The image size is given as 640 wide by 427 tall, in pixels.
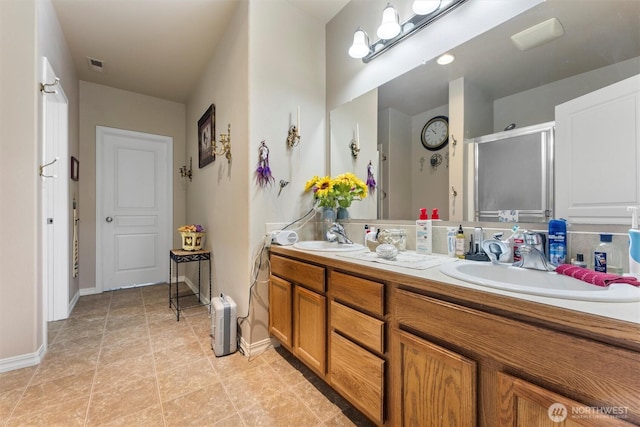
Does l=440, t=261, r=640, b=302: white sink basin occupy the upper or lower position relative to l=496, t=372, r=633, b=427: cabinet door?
upper

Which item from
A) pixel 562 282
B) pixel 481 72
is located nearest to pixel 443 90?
pixel 481 72

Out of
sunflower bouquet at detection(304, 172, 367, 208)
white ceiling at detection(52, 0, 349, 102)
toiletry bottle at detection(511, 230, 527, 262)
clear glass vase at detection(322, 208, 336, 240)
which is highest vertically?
white ceiling at detection(52, 0, 349, 102)

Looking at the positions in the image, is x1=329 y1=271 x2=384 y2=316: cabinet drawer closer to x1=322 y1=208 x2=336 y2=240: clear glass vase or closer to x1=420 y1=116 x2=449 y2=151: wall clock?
Answer: x1=322 y1=208 x2=336 y2=240: clear glass vase

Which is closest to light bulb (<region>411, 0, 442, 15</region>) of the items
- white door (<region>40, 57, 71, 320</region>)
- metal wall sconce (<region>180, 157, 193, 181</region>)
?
white door (<region>40, 57, 71, 320</region>)

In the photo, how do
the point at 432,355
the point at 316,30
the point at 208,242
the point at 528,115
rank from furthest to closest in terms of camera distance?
1. the point at 208,242
2. the point at 316,30
3. the point at 528,115
4. the point at 432,355

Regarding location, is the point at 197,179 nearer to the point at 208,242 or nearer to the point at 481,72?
the point at 208,242

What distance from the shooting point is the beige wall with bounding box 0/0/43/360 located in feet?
Result: 5.46

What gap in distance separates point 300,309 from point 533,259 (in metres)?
1.15

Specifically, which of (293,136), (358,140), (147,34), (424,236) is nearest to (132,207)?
(147,34)

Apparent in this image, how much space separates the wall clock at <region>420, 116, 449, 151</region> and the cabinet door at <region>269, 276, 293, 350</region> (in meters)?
1.17

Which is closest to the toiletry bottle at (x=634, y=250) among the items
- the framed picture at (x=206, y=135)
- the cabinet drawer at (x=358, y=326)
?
the cabinet drawer at (x=358, y=326)

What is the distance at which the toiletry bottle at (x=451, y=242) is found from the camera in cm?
136

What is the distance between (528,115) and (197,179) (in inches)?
126

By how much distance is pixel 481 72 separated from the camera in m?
1.33
